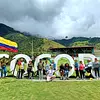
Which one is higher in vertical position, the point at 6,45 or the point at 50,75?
the point at 6,45

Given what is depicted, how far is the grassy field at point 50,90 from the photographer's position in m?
14.9

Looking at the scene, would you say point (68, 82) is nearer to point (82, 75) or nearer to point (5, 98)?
point (82, 75)

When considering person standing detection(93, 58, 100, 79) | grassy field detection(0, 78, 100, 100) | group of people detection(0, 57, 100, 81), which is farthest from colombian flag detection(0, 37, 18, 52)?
person standing detection(93, 58, 100, 79)

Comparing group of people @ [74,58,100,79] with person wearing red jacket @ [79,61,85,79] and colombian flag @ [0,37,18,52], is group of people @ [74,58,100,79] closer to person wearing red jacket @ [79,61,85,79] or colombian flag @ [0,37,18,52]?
person wearing red jacket @ [79,61,85,79]

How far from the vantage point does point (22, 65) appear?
2123 cm

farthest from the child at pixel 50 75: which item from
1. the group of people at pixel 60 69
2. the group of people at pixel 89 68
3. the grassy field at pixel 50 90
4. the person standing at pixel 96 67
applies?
the person standing at pixel 96 67

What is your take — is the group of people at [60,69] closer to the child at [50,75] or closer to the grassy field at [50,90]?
the child at [50,75]

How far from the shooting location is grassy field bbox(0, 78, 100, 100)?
14906 mm

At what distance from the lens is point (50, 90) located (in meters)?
16.2

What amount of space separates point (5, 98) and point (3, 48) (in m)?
10.9

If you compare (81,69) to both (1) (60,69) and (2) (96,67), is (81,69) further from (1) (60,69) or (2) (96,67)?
(1) (60,69)

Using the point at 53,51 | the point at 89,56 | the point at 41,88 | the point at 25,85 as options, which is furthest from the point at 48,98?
the point at 53,51

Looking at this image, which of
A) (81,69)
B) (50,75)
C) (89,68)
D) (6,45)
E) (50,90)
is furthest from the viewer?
(6,45)

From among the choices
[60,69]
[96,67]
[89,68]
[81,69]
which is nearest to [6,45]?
[60,69]
